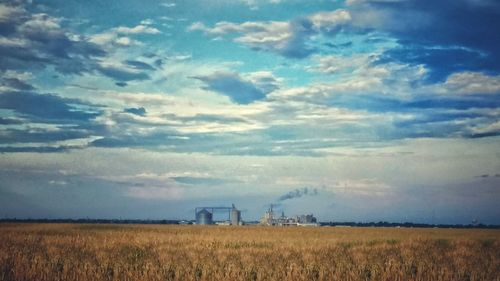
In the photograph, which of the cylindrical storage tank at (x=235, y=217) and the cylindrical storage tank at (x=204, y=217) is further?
the cylindrical storage tank at (x=204, y=217)

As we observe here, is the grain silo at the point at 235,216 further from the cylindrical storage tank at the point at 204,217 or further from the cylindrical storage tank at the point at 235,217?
the cylindrical storage tank at the point at 204,217

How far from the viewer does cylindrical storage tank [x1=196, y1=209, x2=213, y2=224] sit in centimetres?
16975

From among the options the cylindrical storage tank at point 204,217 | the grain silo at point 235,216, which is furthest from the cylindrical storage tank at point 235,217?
the cylindrical storage tank at point 204,217

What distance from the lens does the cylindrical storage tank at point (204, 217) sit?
170 meters

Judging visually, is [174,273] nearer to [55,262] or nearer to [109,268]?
[109,268]

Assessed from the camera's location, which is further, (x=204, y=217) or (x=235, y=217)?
(x=204, y=217)

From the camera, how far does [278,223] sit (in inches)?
6855

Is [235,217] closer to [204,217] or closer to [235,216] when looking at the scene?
[235,216]

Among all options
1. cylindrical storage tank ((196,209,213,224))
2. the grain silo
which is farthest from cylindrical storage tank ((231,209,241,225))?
cylindrical storage tank ((196,209,213,224))

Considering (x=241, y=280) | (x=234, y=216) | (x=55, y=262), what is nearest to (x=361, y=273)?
(x=241, y=280)

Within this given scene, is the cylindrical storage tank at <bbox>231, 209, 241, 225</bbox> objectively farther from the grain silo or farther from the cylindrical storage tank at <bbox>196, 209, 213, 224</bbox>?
the cylindrical storage tank at <bbox>196, 209, 213, 224</bbox>

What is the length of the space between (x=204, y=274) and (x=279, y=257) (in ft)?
28.0

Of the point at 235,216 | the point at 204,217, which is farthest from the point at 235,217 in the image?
the point at 204,217

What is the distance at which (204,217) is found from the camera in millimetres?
170875
